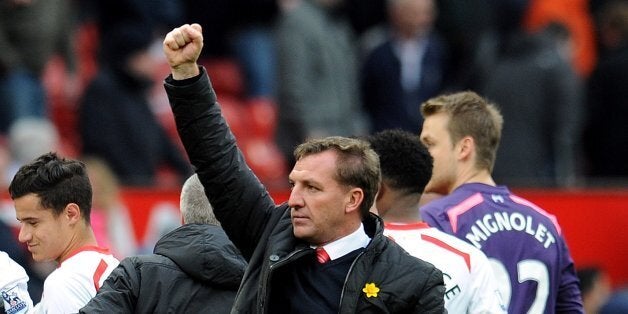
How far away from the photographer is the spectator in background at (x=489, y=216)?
6773 mm

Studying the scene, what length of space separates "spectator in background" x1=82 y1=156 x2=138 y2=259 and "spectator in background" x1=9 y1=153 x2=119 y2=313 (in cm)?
409

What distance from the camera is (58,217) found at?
20.1ft

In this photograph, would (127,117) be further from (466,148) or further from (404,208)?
(404,208)

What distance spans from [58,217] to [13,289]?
1.33 feet

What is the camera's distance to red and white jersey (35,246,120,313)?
577 centimetres

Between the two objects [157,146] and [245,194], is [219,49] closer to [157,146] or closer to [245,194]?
[157,146]

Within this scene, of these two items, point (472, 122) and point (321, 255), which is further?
point (472, 122)

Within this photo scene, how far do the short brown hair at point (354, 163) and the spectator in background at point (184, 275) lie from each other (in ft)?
2.05

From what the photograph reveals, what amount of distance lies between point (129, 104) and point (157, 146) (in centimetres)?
50

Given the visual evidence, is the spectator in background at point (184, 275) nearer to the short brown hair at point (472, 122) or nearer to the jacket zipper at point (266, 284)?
the jacket zipper at point (266, 284)

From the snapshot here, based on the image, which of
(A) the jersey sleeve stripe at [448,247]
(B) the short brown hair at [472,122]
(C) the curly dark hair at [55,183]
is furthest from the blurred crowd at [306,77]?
(A) the jersey sleeve stripe at [448,247]

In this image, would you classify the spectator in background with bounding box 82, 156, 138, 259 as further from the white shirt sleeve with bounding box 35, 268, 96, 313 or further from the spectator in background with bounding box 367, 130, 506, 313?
the white shirt sleeve with bounding box 35, 268, 96, 313

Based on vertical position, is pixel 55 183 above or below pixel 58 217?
above

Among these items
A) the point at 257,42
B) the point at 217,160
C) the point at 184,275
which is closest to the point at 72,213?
the point at 184,275
